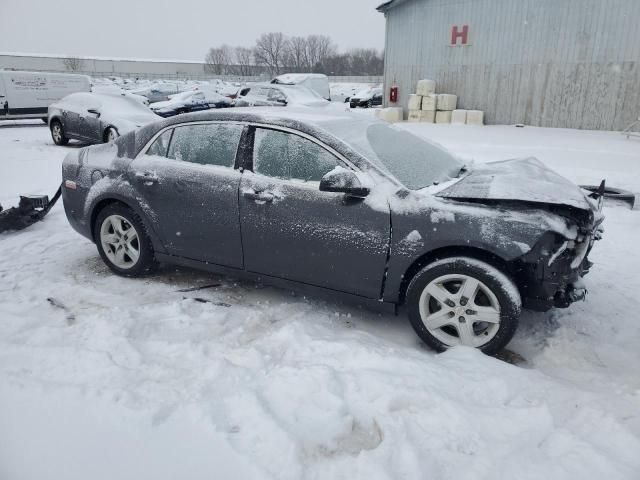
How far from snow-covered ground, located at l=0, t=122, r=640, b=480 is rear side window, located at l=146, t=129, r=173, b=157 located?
115 cm

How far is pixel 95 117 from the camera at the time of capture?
11516 mm

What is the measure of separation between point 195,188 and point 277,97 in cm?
1427

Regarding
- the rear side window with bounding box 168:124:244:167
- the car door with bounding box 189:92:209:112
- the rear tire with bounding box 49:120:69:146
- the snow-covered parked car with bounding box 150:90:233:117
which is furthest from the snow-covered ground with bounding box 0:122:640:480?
the car door with bounding box 189:92:209:112

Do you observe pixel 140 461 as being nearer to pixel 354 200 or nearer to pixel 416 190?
pixel 354 200

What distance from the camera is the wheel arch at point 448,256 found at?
9.95 feet

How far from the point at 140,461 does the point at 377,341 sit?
166 centimetres

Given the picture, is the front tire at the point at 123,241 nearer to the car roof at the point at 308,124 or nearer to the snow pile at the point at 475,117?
the car roof at the point at 308,124

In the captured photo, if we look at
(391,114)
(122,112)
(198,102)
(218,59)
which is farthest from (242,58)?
(122,112)

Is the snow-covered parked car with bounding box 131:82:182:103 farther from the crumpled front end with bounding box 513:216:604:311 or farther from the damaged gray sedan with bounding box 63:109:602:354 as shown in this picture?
the crumpled front end with bounding box 513:216:604:311

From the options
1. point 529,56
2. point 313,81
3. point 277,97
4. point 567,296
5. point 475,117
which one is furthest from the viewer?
point 313,81

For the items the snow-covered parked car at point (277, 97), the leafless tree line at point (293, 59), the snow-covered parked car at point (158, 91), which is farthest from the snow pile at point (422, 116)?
the leafless tree line at point (293, 59)

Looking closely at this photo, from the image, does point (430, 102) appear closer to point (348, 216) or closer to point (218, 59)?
point (348, 216)

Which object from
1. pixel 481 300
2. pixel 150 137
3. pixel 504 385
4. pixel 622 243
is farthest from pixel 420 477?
pixel 622 243

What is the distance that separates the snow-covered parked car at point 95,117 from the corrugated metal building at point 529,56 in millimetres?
9626
